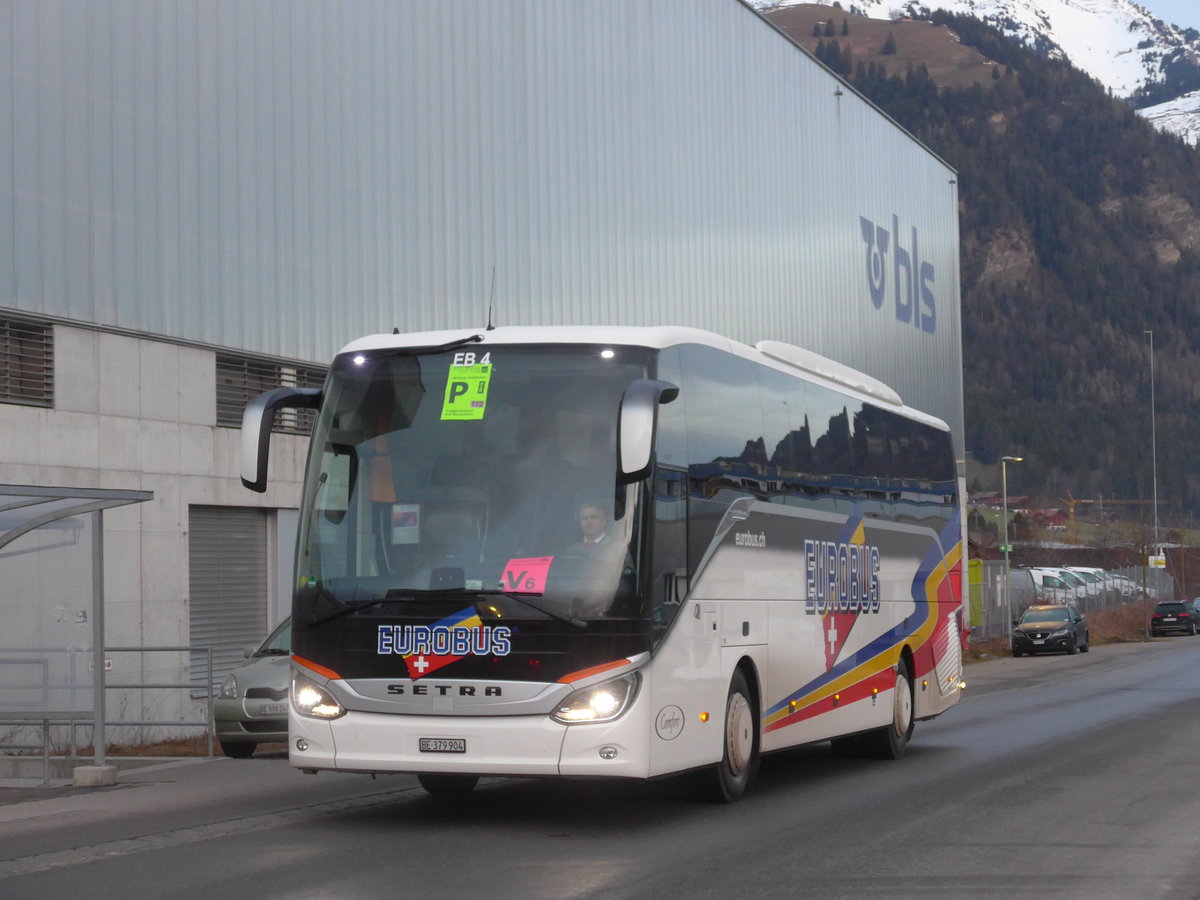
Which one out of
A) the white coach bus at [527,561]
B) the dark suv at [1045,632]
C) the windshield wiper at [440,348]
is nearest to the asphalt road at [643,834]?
the white coach bus at [527,561]

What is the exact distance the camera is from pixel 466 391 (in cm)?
1116

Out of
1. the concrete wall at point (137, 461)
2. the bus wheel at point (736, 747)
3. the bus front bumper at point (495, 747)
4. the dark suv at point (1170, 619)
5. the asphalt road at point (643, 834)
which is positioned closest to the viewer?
the asphalt road at point (643, 834)

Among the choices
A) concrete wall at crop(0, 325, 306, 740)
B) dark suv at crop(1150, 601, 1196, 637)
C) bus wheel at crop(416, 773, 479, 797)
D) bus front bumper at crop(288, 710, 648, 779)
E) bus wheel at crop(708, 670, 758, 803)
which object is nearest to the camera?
bus front bumper at crop(288, 710, 648, 779)

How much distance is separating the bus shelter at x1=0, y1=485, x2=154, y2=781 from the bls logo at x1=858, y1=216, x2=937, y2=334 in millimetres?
30915

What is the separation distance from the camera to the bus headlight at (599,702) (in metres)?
10.5

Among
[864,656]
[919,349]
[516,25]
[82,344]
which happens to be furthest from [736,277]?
[864,656]

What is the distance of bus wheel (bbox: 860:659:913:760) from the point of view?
16312mm

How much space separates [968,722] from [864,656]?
649cm

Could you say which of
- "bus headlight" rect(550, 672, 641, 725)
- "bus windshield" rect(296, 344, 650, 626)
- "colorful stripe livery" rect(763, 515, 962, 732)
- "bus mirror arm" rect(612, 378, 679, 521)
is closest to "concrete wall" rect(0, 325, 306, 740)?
"bus windshield" rect(296, 344, 650, 626)

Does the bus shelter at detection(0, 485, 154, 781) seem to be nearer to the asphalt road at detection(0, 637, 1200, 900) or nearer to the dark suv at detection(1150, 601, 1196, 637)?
the asphalt road at detection(0, 637, 1200, 900)

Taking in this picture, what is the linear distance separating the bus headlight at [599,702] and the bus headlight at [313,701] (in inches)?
57.2

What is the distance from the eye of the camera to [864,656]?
1553 centimetres

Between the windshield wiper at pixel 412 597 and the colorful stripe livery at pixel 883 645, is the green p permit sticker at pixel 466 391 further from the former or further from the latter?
the colorful stripe livery at pixel 883 645

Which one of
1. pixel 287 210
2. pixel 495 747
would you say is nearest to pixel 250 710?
pixel 495 747
